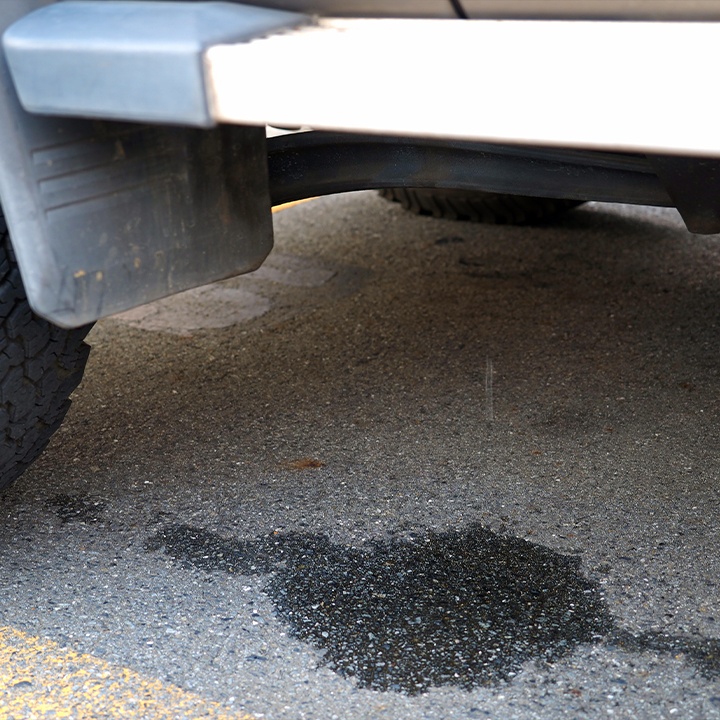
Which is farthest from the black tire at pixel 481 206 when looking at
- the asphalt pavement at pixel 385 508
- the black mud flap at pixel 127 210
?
the black mud flap at pixel 127 210

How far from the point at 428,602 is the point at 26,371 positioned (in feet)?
2.98

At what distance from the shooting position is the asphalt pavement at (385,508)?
68.3 inches

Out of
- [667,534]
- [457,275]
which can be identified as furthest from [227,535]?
[457,275]

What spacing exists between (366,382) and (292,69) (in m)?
1.68

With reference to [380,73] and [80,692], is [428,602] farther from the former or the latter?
[380,73]

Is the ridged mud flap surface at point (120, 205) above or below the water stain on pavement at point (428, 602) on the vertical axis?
above

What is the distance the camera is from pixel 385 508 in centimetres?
227

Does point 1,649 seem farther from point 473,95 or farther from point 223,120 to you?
point 473,95

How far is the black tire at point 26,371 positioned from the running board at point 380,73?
0.51 meters

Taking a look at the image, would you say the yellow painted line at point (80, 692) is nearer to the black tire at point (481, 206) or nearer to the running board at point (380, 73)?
the running board at point (380, 73)

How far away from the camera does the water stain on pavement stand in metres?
1.75

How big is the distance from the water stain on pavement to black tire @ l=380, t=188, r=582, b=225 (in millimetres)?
2218

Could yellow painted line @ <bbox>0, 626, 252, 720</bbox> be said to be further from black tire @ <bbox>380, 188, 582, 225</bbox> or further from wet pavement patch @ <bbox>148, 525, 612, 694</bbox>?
black tire @ <bbox>380, 188, 582, 225</bbox>

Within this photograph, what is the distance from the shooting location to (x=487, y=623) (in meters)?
1.85
